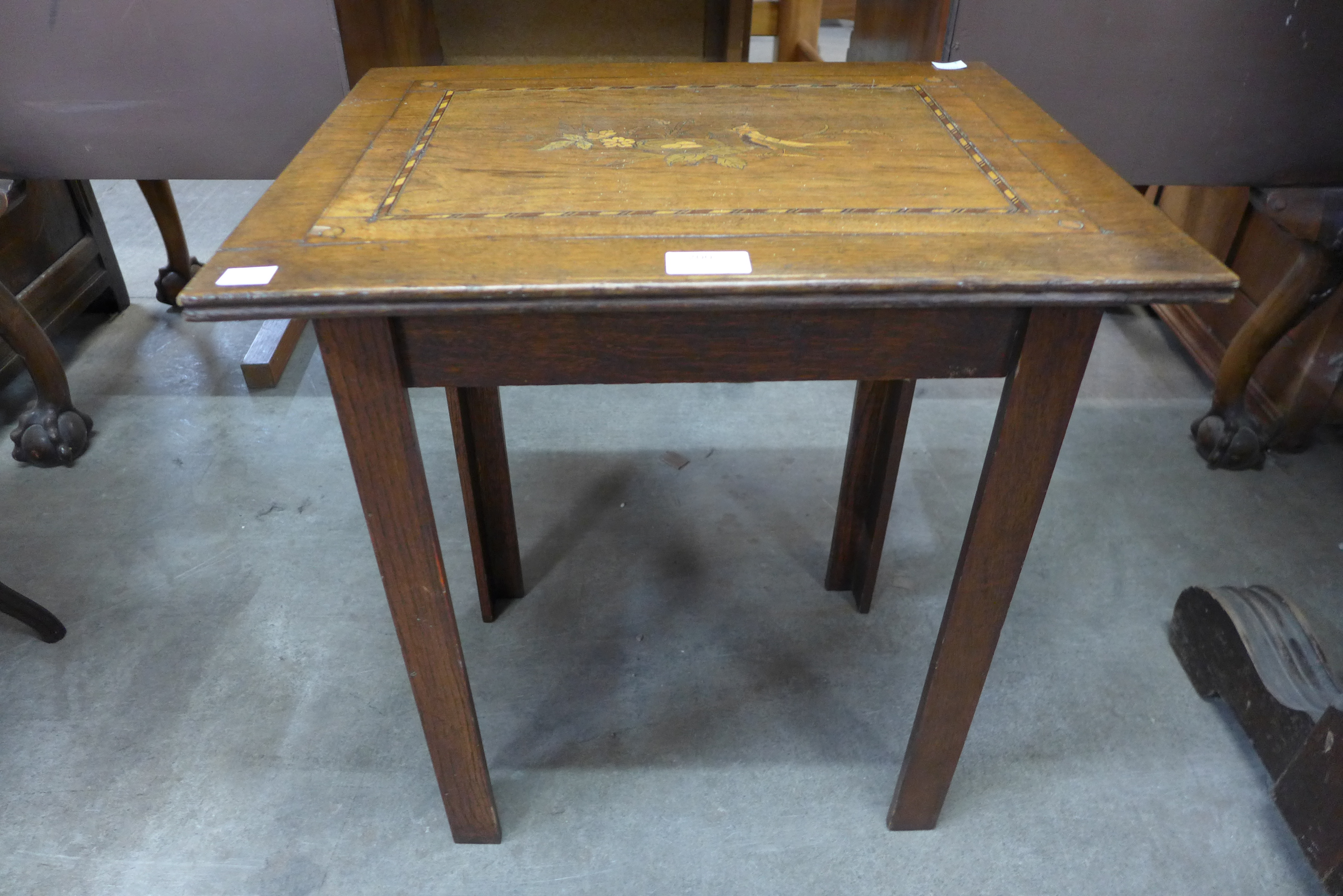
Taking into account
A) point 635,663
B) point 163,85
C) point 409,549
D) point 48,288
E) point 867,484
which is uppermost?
point 163,85

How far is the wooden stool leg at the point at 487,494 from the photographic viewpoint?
121 cm

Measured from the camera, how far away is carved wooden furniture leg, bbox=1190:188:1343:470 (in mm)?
1475

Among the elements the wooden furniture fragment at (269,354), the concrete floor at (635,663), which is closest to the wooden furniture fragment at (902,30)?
the concrete floor at (635,663)

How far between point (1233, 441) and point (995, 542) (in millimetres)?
A: 1206

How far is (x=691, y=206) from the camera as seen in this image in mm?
812

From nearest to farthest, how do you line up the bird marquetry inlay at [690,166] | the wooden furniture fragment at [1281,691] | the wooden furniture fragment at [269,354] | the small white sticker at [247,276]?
the small white sticker at [247,276], the bird marquetry inlay at [690,166], the wooden furniture fragment at [1281,691], the wooden furniture fragment at [269,354]

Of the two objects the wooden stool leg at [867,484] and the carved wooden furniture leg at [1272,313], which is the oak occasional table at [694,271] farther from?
the carved wooden furniture leg at [1272,313]

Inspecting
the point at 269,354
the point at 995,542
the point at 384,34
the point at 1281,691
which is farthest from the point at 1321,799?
the point at 269,354

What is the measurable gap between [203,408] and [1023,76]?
177 centimetres

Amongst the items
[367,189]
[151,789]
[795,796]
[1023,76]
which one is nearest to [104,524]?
[151,789]

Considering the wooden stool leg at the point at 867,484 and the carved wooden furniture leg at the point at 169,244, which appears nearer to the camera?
the wooden stool leg at the point at 867,484

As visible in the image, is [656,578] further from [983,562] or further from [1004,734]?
[983,562]

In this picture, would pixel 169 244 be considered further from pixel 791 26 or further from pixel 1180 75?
pixel 791 26

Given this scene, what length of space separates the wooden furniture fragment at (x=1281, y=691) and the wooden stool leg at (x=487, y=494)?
1.06 meters
